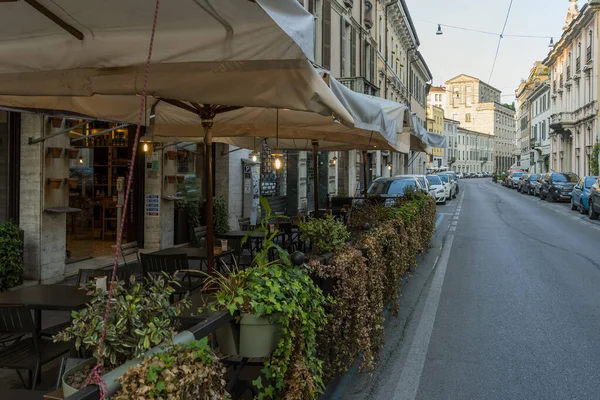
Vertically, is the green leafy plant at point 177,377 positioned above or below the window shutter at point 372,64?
below

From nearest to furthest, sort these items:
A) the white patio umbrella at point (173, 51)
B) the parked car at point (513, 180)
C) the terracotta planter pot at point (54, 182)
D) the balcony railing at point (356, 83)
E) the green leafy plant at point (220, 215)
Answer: the white patio umbrella at point (173, 51) → the terracotta planter pot at point (54, 182) → the green leafy plant at point (220, 215) → the balcony railing at point (356, 83) → the parked car at point (513, 180)

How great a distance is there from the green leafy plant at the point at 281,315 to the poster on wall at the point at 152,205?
8.74 meters

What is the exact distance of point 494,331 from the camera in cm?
643

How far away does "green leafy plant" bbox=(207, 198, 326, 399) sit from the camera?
3.27m

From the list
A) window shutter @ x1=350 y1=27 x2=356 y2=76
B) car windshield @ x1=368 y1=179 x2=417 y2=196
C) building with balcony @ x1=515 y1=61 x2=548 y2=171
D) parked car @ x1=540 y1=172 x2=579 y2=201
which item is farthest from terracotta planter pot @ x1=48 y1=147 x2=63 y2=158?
building with balcony @ x1=515 y1=61 x2=548 y2=171

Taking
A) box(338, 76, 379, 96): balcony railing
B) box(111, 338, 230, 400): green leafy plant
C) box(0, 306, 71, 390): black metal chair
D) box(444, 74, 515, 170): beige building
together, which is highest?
box(444, 74, 515, 170): beige building

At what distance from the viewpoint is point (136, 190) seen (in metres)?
11.9

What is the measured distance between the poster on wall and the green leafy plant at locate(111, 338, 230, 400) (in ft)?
32.0

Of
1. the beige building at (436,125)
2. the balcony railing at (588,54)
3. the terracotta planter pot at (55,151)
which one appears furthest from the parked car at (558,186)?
the beige building at (436,125)

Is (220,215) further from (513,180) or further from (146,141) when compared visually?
(513,180)

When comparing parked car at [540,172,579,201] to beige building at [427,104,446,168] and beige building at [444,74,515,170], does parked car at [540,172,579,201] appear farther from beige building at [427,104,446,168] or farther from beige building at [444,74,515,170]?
beige building at [444,74,515,170]

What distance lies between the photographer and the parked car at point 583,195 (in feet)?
77.2

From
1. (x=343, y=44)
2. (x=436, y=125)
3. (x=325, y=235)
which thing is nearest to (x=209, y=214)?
(x=325, y=235)

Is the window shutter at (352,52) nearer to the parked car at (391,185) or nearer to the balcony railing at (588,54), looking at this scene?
the parked car at (391,185)
